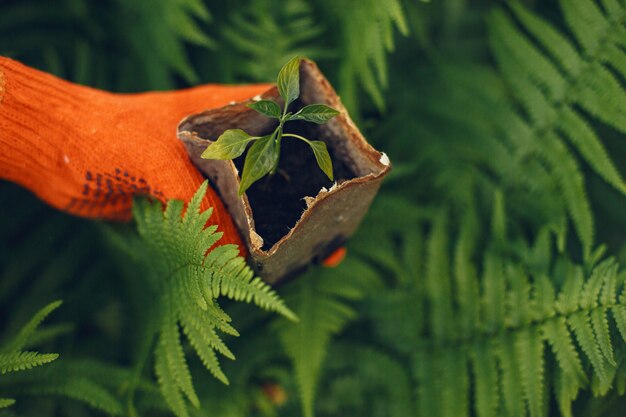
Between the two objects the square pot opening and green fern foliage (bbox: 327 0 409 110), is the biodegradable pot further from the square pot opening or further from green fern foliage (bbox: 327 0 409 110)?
green fern foliage (bbox: 327 0 409 110)

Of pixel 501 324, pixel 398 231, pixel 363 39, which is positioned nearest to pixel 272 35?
pixel 363 39

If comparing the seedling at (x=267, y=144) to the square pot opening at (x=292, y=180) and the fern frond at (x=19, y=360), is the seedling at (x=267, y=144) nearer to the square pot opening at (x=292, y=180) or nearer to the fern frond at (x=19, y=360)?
the square pot opening at (x=292, y=180)

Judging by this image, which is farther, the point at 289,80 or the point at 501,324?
the point at 501,324

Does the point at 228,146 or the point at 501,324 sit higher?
the point at 228,146

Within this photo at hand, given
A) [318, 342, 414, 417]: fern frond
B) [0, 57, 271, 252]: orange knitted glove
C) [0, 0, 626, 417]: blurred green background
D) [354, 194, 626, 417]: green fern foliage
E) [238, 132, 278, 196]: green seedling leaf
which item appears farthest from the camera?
[318, 342, 414, 417]: fern frond

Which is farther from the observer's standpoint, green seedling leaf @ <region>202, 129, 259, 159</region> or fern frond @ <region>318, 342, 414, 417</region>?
fern frond @ <region>318, 342, 414, 417</region>

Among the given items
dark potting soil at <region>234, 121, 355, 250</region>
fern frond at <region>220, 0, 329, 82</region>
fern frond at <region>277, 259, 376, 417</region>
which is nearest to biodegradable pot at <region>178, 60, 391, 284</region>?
dark potting soil at <region>234, 121, 355, 250</region>

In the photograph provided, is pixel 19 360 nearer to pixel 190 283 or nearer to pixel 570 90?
pixel 190 283
